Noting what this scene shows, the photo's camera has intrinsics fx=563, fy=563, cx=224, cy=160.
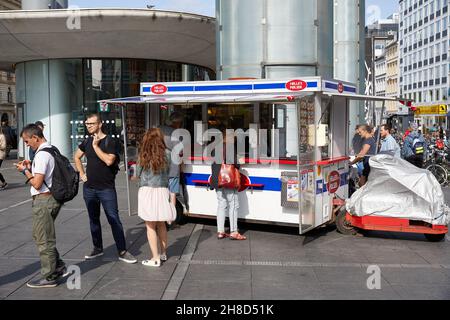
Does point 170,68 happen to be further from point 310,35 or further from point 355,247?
point 355,247

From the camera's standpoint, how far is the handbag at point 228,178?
788 cm

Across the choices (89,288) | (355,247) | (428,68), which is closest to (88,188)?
(89,288)

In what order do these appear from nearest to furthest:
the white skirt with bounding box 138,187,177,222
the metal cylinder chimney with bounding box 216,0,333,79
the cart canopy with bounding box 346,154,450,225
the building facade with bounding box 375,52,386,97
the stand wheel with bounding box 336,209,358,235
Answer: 1. the white skirt with bounding box 138,187,177,222
2. the cart canopy with bounding box 346,154,450,225
3. the stand wheel with bounding box 336,209,358,235
4. the metal cylinder chimney with bounding box 216,0,333,79
5. the building facade with bounding box 375,52,386,97

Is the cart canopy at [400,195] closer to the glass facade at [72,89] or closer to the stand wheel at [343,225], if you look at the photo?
the stand wheel at [343,225]

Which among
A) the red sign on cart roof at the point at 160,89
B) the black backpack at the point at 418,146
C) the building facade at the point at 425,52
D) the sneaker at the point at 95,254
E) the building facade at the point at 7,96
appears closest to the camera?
the sneaker at the point at 95,254

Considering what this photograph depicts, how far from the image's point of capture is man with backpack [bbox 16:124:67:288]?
5.62m

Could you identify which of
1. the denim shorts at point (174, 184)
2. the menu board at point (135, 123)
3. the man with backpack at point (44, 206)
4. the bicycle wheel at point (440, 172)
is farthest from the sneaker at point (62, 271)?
the bicycle wheel at point (440, 172)

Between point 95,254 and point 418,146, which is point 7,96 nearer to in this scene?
point 418,146

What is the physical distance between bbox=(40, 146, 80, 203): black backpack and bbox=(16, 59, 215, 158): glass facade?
51.6 ft

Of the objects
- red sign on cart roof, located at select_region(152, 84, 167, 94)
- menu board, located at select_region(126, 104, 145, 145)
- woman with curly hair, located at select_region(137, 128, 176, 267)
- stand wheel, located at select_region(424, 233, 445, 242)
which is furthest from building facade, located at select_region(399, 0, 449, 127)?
woman with curly hair, located at select_region(137, 128, 176, 267)

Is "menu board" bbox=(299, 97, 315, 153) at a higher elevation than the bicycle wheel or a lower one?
higher

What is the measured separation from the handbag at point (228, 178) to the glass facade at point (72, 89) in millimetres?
14103

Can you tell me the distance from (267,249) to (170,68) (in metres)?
17.0

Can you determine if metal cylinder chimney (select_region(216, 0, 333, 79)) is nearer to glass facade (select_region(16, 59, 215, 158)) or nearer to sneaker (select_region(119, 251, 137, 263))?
sneaker (select_region(119, 251, 137, 263))
